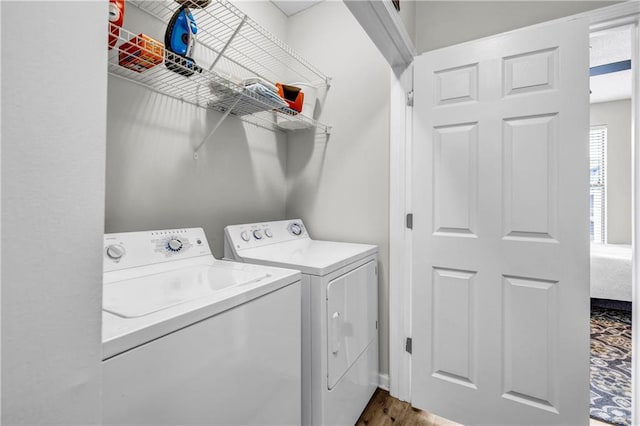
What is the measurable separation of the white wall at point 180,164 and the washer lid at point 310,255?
347 mm

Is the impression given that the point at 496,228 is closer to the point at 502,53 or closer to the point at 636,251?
the point at 636,251

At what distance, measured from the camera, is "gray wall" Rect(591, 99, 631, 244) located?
4.39 meters

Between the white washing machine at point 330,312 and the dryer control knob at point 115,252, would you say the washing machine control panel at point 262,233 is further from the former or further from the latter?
the dryer control knob at point 115,252

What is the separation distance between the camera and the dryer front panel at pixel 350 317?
1.38 m

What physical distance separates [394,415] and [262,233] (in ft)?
4.28

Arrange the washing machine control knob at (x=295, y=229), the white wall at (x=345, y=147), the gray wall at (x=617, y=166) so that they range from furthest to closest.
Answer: the gray wall at (x=617, y=166), the washing machine control knob at (x=295, y=229), the white wall at (x=345, y=147)

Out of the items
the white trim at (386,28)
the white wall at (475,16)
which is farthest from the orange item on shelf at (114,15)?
the white wall at (475,16)

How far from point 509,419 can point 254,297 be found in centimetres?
155

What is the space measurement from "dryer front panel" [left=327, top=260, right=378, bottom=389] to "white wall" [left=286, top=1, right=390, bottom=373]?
0.17 m

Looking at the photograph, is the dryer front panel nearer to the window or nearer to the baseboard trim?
the baseboard trim

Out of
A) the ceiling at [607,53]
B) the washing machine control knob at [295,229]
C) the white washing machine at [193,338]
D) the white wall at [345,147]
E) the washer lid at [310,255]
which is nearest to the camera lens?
the white washing machine at [193,338]

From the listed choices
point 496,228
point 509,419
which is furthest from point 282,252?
point 509,419

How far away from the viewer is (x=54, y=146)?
346mm

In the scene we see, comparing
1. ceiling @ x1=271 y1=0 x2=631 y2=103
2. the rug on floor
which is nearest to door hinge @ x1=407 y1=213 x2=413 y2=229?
ceiling @ x1=271 y1=0 x2=631 y2=103
